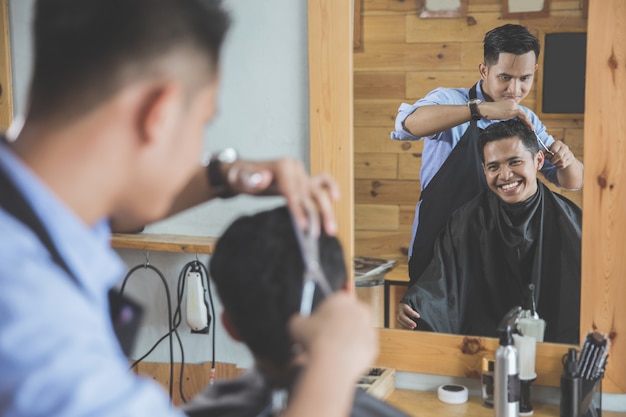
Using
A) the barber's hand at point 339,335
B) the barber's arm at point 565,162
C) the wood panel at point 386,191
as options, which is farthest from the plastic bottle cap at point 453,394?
the barber's hand at point 339,335

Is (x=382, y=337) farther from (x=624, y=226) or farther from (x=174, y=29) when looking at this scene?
(x=174, y=29)

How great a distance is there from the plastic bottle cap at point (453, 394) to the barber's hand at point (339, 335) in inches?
58.2

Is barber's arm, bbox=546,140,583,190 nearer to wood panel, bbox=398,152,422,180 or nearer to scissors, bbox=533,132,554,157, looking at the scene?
scissors, bbox=533,132,554,157

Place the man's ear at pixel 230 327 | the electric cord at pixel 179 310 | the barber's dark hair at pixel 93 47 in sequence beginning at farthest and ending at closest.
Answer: the electric cord at pixel 179 310 → the man's ear at pixel 230 327 → the barber's dark hair at pixel 93 47

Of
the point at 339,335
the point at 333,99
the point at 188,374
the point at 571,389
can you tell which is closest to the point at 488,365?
the point at 571,389

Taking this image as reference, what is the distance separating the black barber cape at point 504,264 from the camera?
2.31 metres

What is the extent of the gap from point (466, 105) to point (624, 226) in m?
0.56

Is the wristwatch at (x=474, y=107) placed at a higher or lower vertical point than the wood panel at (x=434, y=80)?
lower

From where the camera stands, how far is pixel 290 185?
1258mm

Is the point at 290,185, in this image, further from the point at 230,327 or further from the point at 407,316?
the point at 407,316

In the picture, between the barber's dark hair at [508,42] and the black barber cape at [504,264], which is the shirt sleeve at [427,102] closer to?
the barber's dark hair at [508,42]

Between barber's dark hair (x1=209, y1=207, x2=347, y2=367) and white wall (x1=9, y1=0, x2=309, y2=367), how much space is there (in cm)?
128

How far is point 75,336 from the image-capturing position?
837mm

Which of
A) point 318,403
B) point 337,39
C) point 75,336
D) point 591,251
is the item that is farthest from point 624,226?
point 75,336
